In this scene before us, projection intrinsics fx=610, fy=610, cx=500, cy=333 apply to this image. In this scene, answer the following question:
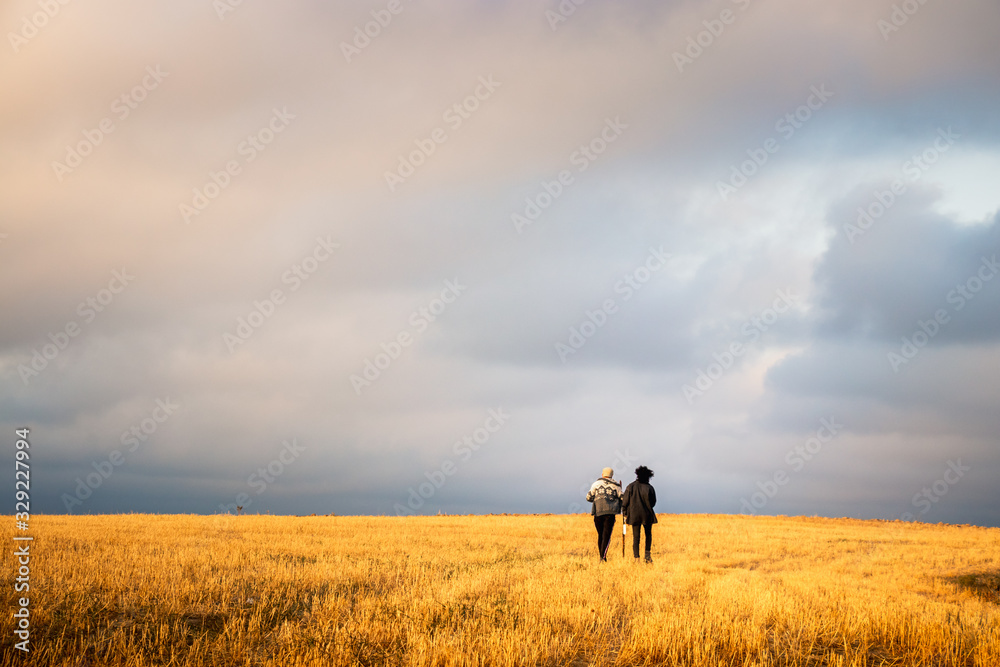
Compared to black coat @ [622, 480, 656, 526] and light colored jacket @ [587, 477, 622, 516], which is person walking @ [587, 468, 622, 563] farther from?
black coat @ [622, 480, 656, 526]

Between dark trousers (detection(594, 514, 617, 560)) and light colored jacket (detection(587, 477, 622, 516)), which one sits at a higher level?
light colored jacket (detection(587, 477, 622, 516))

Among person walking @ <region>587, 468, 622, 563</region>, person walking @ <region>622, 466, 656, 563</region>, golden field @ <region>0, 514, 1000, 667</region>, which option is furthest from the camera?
person walking @ <region>587, 468, 622, 563</region>

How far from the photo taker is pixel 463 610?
903cm

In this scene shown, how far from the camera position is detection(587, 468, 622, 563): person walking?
1699cm

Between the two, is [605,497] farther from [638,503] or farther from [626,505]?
[638,503]

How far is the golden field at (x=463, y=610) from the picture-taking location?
702 cm

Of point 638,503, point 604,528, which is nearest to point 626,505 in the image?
point 638,503

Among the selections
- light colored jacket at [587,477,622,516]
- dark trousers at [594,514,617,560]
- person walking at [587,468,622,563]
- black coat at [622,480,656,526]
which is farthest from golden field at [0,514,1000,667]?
light colored jacket at [587,477,622,516]

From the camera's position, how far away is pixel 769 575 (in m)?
14.6

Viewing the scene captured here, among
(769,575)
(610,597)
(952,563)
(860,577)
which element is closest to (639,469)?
(769,575)

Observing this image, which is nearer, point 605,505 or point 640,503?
Answer: point 640,503

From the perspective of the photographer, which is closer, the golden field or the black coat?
the golden field

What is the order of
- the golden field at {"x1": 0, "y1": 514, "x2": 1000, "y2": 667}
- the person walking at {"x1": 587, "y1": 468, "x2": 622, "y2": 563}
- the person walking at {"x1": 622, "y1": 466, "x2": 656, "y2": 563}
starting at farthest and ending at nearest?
the person walking at {"x1": 587, "y1": 468, "x2": 622, "y2": 563} < the person walking at {"x1": 622, "y1": 466, "x2": 656, "y2": 563} < the golden field at {"x1": 0, "y1": 514, "x2": 1000, "y2": 667}

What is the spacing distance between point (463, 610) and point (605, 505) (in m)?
8.72
